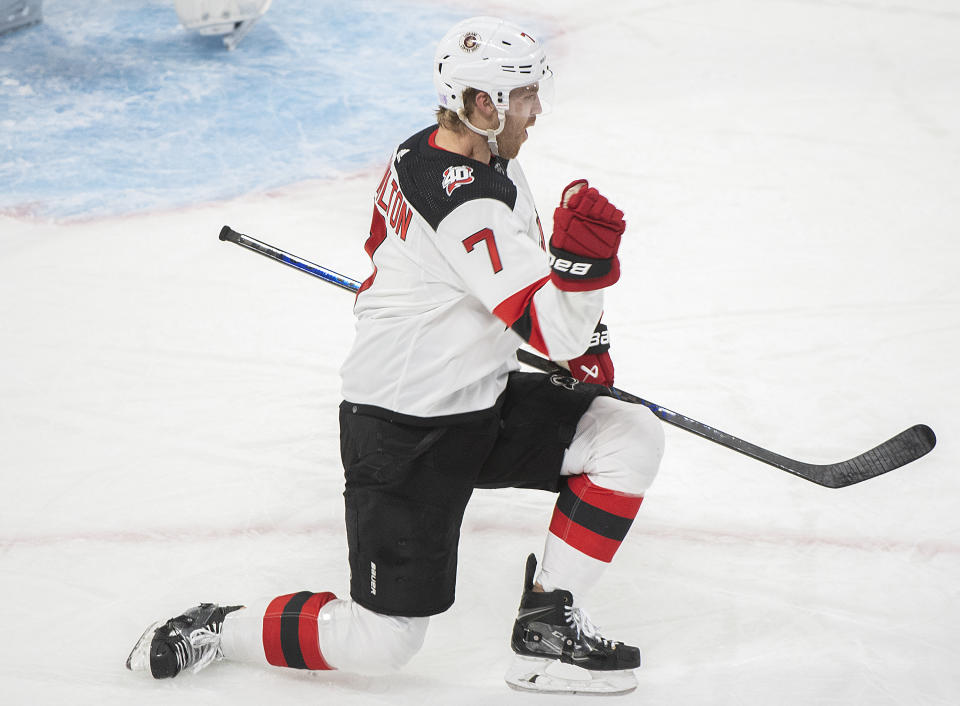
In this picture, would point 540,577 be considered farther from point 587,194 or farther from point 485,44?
point 485,44

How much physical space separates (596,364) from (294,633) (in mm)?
738

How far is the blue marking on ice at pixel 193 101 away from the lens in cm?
388

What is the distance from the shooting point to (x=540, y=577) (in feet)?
5.95

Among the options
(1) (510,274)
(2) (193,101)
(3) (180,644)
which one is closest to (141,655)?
(3) (180,644)

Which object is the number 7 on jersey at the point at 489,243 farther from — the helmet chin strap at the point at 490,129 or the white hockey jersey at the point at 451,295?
the helmet chin strap at the point at 490,129

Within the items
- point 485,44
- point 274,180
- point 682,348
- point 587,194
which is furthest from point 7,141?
point 587,194

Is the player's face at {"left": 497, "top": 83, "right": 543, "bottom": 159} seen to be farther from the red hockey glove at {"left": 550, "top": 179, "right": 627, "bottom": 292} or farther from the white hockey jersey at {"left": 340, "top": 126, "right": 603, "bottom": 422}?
the red hockey glove at {"left": 550, "top": 179, "right": 627, "bottom": 292}

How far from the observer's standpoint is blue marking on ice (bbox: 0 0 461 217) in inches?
153

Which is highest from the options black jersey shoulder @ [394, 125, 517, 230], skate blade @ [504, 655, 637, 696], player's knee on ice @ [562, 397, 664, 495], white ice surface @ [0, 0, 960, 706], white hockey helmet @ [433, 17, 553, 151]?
white hockey helmet @ [433, 17, 553, 151]

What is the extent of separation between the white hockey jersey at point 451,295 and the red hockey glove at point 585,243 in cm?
3

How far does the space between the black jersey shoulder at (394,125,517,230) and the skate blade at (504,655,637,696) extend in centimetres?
79

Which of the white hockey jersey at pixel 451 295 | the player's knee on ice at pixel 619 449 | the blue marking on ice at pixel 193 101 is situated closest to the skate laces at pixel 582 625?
the player's knee on ice at pixel 619 449

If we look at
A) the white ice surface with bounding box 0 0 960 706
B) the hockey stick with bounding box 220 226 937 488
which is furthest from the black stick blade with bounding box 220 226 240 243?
the white ice surface with bounding box 0 0 960 706

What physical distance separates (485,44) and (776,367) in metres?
1.48
